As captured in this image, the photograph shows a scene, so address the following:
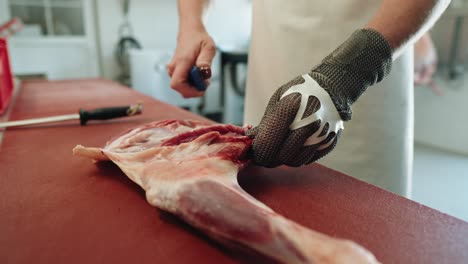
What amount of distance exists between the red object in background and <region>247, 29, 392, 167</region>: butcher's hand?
1098mm

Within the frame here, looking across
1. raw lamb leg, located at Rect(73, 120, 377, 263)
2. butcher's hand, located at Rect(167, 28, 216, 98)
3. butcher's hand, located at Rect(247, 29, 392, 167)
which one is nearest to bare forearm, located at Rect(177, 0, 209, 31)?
butcher's hand, located at Rect(167, 28, 216, 98)

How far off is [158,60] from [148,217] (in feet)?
12.0

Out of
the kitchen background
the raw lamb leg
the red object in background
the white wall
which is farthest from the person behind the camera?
the white wall

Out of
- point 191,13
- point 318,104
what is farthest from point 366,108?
point 191,13

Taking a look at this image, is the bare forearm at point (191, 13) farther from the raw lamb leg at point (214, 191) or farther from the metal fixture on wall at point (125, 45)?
the metal fixture on wall at point (125, 45)

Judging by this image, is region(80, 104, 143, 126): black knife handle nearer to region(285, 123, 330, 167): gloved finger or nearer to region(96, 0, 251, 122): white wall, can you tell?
region(285, 123, 330, 167): gloved finger

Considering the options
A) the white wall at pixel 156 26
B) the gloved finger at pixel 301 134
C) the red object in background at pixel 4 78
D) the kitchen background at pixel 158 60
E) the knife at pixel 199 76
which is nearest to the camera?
the gloved finger at pixel 301 134

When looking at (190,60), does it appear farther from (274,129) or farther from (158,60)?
(158,60)

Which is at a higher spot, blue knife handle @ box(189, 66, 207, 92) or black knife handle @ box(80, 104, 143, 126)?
blue knife handle @ box(189, 66, 207, 92)

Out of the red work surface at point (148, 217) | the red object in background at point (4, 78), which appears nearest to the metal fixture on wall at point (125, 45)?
the red object in background at point (4, 78)

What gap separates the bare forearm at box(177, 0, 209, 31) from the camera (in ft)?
3.71

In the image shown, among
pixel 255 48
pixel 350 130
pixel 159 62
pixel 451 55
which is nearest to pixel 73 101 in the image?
pixel 255 48

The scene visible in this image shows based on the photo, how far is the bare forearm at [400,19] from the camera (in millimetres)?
692

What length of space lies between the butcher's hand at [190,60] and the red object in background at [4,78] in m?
0.73
